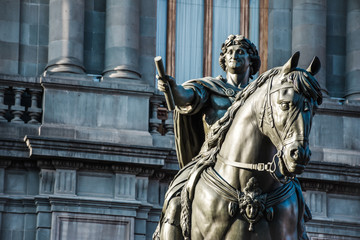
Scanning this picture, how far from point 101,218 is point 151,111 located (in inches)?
101

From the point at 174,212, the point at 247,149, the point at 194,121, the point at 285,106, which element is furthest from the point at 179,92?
the point at 285,106

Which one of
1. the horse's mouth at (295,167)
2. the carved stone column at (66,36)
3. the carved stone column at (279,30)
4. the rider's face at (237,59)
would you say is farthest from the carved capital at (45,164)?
the horse's mouth at (295,167)

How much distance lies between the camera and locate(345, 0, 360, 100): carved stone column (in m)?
24.9

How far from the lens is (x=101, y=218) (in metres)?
21.7

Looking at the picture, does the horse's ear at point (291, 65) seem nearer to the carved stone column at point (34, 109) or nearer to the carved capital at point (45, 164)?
the carved capital at point (45, 164)

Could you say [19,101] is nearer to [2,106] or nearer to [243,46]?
[2,106]

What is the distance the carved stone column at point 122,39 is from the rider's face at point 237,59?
11466 mm

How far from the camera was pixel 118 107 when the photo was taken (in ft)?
74.6

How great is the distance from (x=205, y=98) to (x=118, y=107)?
1146 centimetres

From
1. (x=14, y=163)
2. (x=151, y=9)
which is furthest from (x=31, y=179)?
(x=151, y=9)

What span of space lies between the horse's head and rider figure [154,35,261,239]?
1303mm

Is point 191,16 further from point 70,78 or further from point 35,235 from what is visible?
point 35,235

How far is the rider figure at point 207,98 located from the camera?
1128 centimetres

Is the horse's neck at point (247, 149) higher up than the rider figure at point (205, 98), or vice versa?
the rider figure at point (205, 98)
